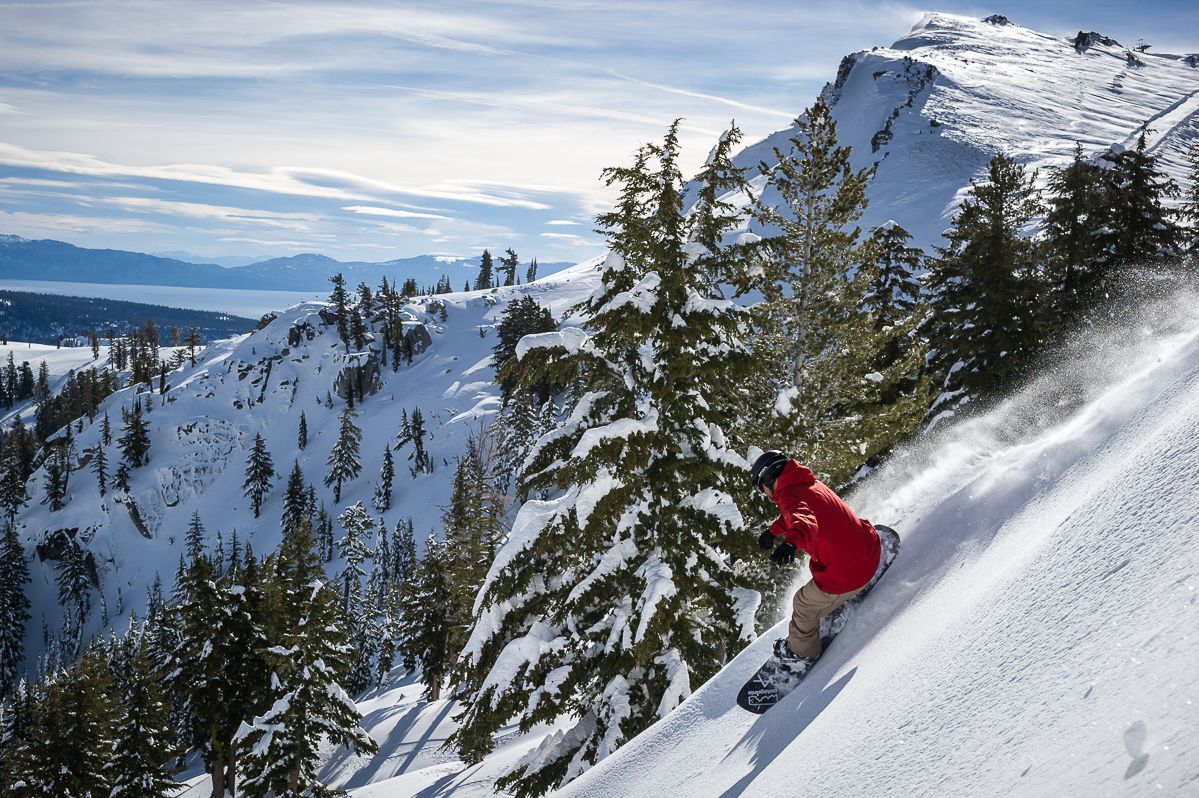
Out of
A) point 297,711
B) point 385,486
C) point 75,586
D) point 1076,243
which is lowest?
point 75,586

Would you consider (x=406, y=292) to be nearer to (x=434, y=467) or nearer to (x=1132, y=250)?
(x=434, y=467)

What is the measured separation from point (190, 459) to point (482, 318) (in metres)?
61.1

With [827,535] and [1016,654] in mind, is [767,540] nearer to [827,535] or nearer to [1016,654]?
[827,535]

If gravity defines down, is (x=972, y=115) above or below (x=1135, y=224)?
above

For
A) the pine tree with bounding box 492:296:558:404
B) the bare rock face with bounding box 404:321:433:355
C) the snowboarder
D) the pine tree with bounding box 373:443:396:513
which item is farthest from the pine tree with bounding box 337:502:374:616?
the snowboarder

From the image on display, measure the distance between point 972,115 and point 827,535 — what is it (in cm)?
17330

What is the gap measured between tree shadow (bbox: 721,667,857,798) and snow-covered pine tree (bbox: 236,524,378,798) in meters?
21.1

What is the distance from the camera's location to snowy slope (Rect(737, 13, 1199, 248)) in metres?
119

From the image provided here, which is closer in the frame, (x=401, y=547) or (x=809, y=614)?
(x=809, y=614)

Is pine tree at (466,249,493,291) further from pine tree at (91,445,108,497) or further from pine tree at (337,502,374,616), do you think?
pine tree at (337,502,374,616)

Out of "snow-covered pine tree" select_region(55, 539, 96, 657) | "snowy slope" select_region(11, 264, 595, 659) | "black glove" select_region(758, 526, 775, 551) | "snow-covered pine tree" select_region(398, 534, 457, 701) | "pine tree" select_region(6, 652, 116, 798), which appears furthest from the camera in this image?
"snow-covered pine tree" select_region(55, 539, 96, 657)

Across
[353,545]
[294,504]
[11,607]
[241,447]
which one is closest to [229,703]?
[353,545]

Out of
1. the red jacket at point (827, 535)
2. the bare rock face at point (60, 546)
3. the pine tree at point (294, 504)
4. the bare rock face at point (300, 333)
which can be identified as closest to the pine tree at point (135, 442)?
the bare rock face at point (60, 546)

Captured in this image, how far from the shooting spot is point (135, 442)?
401ft
